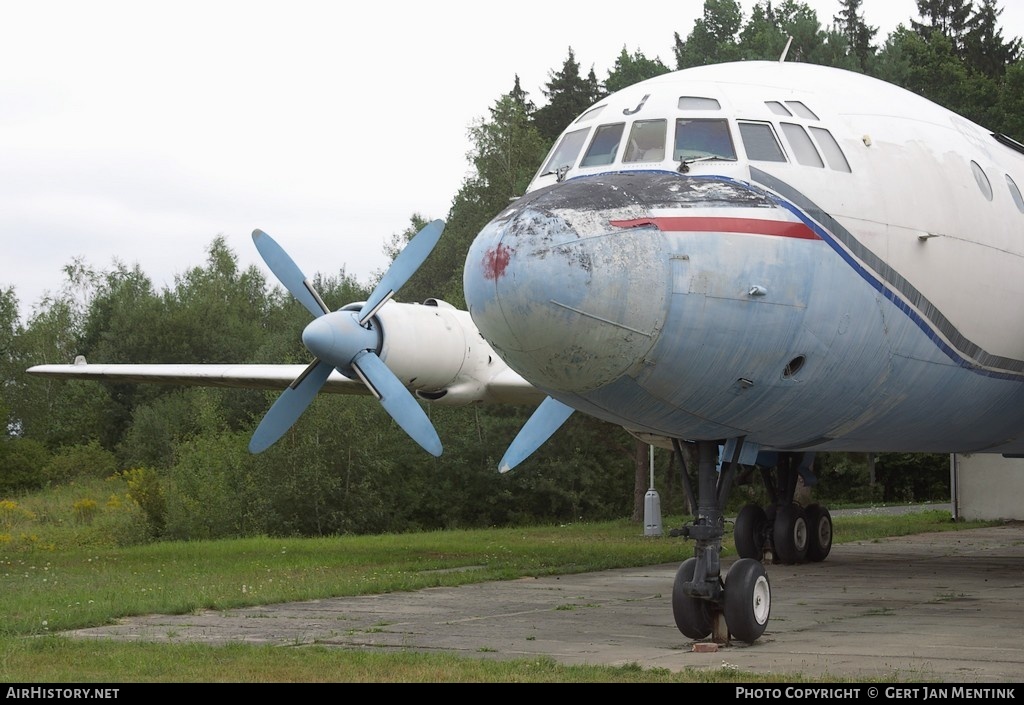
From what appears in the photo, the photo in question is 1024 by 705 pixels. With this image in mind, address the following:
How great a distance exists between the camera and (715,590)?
910 centimetres

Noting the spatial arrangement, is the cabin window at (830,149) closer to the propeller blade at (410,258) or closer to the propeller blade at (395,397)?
the propeller blade at (395,397)

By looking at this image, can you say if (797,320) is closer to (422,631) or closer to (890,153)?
(890,153)

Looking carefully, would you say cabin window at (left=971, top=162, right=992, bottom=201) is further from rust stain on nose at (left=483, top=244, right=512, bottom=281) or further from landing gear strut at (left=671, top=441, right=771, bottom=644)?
rust stain on nose at (left=483, top=244, right=512, bottom=281)

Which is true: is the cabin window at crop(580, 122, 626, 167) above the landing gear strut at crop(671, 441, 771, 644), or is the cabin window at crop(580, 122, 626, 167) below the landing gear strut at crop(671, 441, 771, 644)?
above

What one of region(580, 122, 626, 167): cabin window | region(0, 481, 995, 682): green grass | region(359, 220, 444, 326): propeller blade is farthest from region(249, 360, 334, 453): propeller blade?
region(580, 122, 626, 167): cabin window

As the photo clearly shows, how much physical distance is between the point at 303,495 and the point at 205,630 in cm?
2050

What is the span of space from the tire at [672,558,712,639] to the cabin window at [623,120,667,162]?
3.15 m

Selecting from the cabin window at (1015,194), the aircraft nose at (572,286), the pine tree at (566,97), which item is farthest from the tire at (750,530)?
the pine tree at (566,97)

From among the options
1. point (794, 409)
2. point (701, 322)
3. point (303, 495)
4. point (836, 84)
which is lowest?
point (303, 495)

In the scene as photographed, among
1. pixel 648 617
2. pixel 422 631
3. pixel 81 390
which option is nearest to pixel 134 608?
pixel 422 631

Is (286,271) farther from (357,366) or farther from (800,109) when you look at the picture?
(800,109)

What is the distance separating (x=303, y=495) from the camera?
101 ft

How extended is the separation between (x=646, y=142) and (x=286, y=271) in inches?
359

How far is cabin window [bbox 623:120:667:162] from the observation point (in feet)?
30.8
